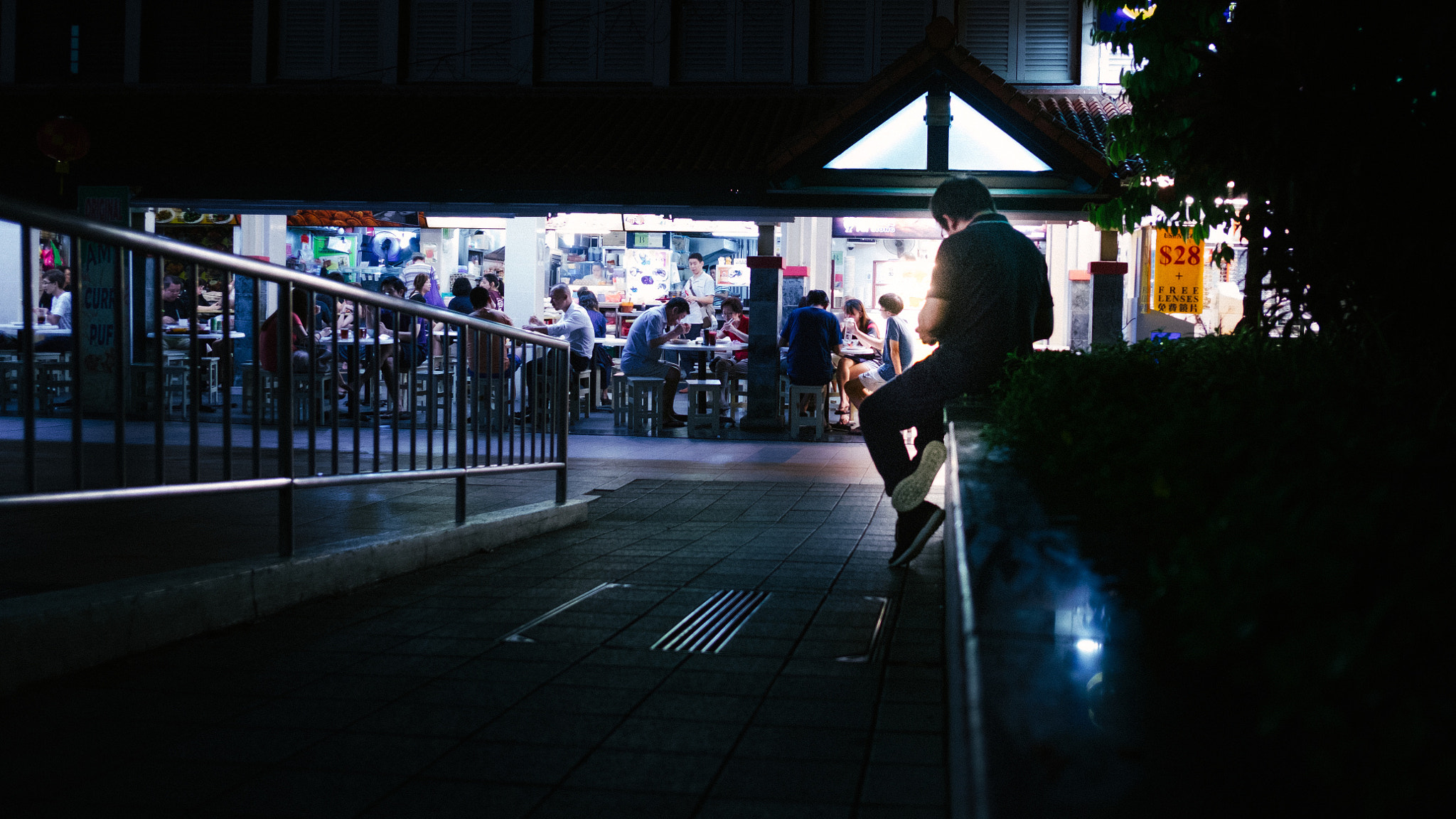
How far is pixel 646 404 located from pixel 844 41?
718 centimetres

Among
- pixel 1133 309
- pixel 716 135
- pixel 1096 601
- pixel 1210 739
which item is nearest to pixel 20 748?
pixel 1096 601

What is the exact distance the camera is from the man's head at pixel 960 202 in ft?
19.5

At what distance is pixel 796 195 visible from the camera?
47.0 feet

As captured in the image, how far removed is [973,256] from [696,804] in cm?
374

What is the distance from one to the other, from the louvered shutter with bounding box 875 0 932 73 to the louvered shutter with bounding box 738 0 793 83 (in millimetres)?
1386

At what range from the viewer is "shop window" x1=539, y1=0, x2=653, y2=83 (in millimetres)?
18359

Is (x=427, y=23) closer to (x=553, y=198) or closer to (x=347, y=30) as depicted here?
(x=347, y=30)

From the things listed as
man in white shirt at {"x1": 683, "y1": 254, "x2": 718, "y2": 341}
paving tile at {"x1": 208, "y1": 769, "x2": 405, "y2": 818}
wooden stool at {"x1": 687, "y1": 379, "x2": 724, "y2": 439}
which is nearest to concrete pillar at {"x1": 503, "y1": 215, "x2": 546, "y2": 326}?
man in white shirt at {"x1": 683, "y1": 254, "x2": 718, "y2": 341}

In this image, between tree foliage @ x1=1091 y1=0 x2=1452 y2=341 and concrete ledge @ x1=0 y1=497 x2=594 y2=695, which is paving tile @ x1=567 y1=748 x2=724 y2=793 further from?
tree foliage @ x1=1091 y1=0 x2=1452 y2=341

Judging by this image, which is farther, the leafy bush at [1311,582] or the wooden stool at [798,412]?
the wooden stool at [798,412]

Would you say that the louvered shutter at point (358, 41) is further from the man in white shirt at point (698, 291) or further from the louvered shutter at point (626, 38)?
the man in white shirt at point (698, 291)

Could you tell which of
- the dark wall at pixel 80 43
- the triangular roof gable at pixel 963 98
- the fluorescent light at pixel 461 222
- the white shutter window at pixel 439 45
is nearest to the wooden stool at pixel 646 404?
the triangular roof gable at pixel 963 98

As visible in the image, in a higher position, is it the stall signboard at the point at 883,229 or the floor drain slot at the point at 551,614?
the stall signboard at the point at 883,229

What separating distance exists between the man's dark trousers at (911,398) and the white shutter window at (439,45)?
1461 centimetres
